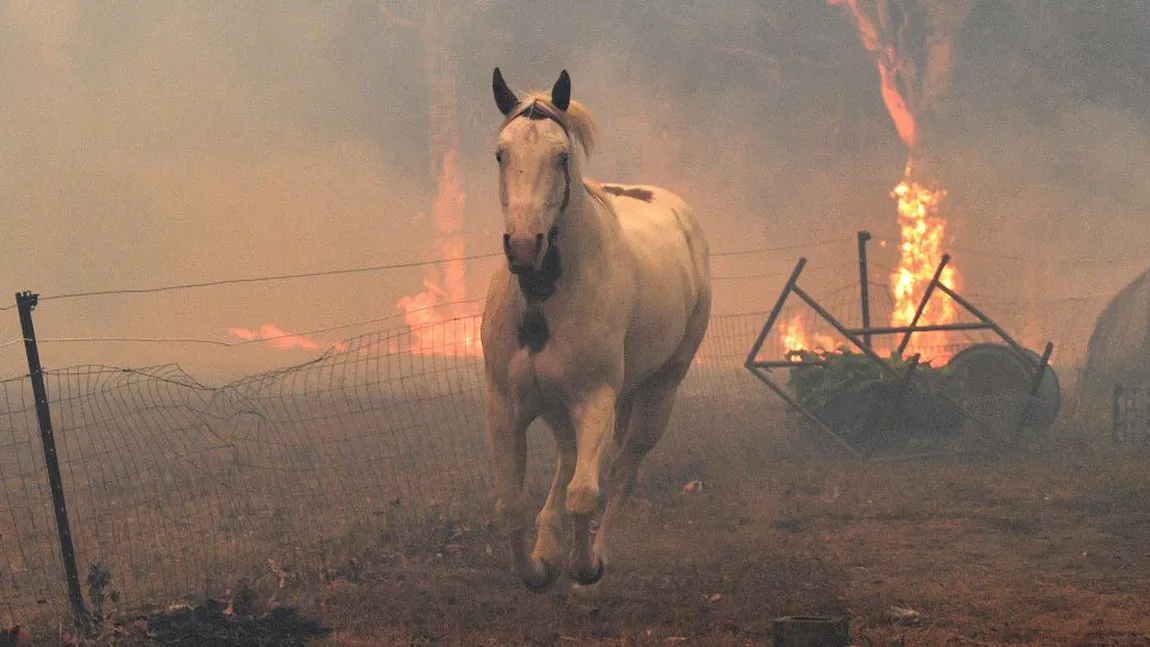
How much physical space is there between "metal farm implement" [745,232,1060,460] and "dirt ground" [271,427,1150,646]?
4.58 feet

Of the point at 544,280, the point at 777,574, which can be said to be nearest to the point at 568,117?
the point at 544,280

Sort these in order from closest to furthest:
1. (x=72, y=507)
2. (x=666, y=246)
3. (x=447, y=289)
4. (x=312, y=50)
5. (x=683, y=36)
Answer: (x=666, y=246) → (x=72, y=507) → (x=447, y=289) → (x=312, y=50) → (x=683, y=36)

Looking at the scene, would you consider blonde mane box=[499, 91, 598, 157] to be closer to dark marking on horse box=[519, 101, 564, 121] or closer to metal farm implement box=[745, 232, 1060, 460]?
dark marking on horse box=[519, 101, 564, 121]

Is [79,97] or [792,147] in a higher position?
[79,97]

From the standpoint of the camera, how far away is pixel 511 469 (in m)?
6.86

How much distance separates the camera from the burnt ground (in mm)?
6590

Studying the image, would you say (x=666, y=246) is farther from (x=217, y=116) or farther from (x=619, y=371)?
(x=217, y=116)

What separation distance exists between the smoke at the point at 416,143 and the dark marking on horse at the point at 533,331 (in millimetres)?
29054

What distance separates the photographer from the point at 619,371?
676 cm

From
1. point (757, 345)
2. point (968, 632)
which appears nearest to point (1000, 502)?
point (757, 345)

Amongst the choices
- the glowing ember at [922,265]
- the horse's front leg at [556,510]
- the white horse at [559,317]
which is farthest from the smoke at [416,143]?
the white horse at [559,317]

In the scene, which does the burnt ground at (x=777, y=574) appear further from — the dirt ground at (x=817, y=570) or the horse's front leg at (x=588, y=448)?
the horse's front leg at (x=588, y=448)

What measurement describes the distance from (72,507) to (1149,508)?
10.7 meters

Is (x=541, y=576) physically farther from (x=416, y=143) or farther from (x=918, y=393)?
(x=416, y=143)
